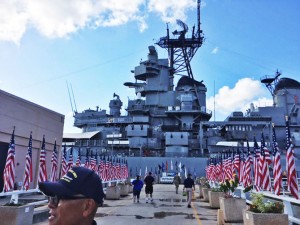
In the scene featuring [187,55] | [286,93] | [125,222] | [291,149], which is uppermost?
[187,55]

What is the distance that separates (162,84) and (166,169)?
27039 millimetres

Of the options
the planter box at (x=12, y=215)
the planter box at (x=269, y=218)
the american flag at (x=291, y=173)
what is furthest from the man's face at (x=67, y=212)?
the american flag at (x=291, y=173)

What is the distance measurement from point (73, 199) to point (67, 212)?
0.29ft

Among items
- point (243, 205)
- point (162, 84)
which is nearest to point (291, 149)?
point (243, 205)

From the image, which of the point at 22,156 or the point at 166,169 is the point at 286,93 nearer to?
the point at 166,169

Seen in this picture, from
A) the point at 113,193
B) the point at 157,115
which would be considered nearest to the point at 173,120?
the point at 157,115

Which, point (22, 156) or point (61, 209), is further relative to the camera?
point (22, 156)

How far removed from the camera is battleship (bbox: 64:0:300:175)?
207ft

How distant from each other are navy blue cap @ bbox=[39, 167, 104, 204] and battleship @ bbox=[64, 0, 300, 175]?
5605 centimetres

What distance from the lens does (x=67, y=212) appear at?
70.9 inches

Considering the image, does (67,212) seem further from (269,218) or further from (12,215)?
(12,215)

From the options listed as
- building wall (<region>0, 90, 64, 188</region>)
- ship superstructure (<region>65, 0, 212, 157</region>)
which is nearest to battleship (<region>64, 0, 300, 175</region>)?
ship superstructure (<region>65, 0, 212, 157</region>)

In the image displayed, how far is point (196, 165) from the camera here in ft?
190

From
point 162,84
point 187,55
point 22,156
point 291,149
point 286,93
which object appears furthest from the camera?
point 187,55
